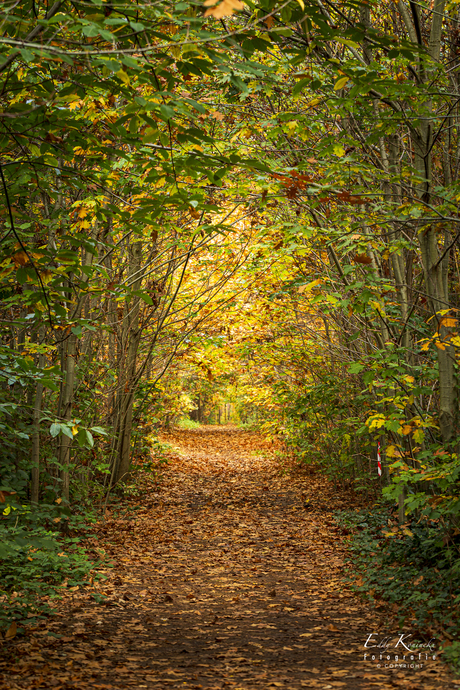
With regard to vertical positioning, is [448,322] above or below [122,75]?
below

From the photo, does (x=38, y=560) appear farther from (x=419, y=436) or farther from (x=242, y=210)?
(x=242, y=210)

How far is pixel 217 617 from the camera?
494 cm

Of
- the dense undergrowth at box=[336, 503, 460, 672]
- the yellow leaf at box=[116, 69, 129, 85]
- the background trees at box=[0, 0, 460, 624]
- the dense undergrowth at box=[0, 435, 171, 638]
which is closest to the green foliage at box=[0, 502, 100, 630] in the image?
the dense undergrowth at box=[0, 435, 171, 638]

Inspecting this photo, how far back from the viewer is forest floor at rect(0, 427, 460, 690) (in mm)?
3572

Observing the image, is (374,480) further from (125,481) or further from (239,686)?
(239,686)

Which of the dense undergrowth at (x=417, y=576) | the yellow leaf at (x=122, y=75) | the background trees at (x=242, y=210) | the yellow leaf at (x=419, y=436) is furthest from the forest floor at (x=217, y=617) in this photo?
the yellow leaf at (x=122, y=75)

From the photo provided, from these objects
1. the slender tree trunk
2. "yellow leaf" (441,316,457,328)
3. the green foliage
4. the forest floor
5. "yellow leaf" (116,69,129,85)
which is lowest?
the forest floor

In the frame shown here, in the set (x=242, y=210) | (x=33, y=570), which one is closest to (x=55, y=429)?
(x=33, y=570)

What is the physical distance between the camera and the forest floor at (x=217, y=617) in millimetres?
3572

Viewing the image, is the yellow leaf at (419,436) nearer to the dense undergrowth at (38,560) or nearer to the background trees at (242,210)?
the background trees at (242,210)

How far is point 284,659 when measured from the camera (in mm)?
3934

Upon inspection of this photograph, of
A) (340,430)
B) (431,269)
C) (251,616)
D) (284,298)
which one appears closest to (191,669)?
(251,616)

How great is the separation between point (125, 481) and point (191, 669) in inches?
260

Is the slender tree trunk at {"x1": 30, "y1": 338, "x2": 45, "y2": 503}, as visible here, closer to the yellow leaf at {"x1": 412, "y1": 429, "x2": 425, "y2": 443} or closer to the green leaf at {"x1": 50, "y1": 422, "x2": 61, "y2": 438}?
the green leaf at {"x1": 50, "y1": 422, "x2": 61, "y2": 438}
